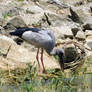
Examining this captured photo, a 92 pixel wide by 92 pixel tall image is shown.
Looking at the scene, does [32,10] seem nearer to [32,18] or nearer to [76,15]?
[32,18]

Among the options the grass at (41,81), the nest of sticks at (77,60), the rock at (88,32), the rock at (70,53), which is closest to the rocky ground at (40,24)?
the rock at (88,32)

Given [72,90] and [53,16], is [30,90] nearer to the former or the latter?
[72,90]

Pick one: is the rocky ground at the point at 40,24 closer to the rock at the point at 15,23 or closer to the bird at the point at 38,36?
the rock at the point at 15,23

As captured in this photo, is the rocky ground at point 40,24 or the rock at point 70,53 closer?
the rocky ground at point 40,24

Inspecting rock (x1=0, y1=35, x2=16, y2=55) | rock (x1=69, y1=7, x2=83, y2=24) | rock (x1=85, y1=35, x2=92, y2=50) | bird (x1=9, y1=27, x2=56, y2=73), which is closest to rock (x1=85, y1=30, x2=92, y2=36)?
rock (x1=85, y1=35, x2=92, y2=50)

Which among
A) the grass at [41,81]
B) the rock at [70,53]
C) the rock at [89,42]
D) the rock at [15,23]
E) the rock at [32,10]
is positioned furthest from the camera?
the rock at [32,10]

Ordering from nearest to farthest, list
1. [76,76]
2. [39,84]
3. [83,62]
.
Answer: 1. [39,84]
2. [76,76]
3. [83,62]

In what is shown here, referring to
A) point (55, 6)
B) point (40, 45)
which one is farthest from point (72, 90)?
point (55, 6)

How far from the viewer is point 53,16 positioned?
15.2 metres

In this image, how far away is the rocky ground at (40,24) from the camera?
9781 millimetres

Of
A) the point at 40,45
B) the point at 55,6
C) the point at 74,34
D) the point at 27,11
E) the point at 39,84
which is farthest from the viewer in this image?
the point at 55,6

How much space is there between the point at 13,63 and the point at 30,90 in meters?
2.89

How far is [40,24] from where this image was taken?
13938 millimetres

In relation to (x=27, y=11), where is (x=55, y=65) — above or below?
below
